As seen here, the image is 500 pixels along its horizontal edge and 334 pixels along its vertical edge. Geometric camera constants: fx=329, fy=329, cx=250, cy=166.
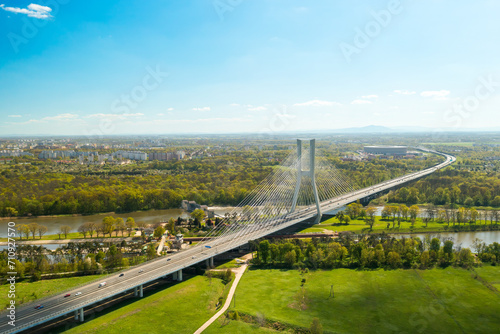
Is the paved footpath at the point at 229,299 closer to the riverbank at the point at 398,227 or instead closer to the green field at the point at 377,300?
the green field at the point at 377,300

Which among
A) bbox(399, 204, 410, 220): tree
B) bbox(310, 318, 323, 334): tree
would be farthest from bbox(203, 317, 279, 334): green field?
bbox(399, 204, 410, 220): tree

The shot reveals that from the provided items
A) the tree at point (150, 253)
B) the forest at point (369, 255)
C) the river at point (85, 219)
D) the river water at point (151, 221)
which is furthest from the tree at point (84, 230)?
the forest at point (369, 255)

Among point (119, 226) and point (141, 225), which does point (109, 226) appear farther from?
point (141, 225)

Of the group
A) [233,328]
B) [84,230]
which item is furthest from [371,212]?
[84,230]

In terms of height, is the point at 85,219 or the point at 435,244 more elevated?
the point at 435,244

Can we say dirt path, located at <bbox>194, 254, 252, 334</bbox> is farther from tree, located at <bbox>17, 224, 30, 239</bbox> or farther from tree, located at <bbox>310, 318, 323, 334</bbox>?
tree, located at <bbox>17, 224, 30, 239</bbox>
